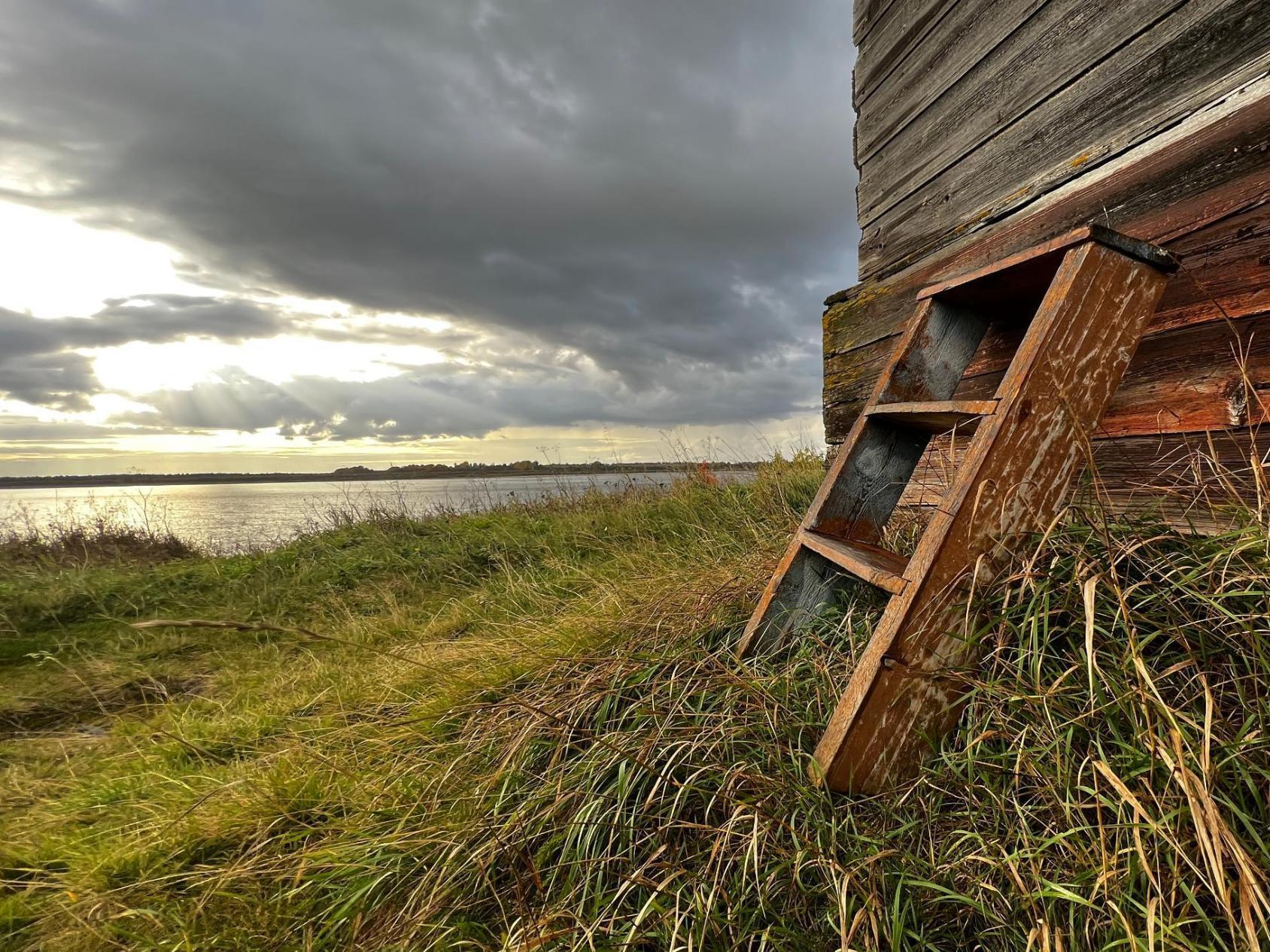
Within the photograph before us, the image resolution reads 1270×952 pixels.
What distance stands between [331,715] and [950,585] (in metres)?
2.37

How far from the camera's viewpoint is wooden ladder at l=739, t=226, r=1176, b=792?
Answer: 1.46 metres

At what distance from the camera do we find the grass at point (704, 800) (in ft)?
3.54

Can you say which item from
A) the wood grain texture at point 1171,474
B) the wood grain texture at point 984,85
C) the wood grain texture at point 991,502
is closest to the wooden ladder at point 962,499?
the wood grain texture at point 991,502

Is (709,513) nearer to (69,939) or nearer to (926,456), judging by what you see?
(926,456)

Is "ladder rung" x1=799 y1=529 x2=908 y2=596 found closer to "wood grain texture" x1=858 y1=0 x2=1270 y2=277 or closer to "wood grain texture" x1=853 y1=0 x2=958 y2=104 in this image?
"wood grain texture" x1=858 y1=0 x2=1270 y2=277

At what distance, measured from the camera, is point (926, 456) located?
319 cm

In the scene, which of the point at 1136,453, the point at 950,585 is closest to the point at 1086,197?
the point at 1136,453

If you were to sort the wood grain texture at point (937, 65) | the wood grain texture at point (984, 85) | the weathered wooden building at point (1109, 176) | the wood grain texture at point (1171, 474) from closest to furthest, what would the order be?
1. the wood grain texture at point (1171, 474)
2. the weathered wooden building at point (1109, 176)
3. the wood grain texture at point (984, 85)
4. the wood grain texture at point (937, 65)

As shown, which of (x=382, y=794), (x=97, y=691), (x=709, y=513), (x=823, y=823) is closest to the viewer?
(x=823, y=823)

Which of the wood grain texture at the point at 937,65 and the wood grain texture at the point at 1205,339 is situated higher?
the wood grain texture at the point at 937,65

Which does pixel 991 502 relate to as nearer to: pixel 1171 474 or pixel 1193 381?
pixel 1171 474

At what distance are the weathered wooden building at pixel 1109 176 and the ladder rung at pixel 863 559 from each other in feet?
2.31

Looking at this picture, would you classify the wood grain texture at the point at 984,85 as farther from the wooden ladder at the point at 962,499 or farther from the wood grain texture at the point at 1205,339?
the wooden ladder at the point at 962,499

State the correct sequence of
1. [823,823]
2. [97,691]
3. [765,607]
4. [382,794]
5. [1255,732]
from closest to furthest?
[1255,732]
[823,823]
[382,794]
[765,607]
[97,691]
